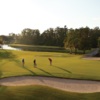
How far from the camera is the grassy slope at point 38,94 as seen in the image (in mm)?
26000

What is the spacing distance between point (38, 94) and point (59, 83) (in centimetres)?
631

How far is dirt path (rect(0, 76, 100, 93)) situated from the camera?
30297 mm

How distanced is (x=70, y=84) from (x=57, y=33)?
149m

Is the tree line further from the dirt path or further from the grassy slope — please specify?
the grassy slope

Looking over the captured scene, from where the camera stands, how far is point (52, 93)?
90.9ft

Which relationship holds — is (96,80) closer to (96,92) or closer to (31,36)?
(96,92)

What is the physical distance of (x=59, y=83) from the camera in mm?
32750

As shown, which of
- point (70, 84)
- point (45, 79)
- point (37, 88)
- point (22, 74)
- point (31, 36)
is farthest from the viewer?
point (31, 36)

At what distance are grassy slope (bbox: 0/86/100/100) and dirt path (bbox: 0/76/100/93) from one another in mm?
1984

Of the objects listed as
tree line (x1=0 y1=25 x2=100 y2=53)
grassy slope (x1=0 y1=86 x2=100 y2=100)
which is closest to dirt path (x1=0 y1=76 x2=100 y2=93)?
grassy slope (x1=0 y1=86 x2=100 y2=100)

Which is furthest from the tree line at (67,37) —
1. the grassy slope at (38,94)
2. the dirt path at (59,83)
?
the grassy slope at (38,94)

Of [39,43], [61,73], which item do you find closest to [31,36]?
[39,43]

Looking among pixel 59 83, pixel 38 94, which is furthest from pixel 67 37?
pixel 38 94

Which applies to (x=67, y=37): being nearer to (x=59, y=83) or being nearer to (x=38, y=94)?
(x=59, y=83)
